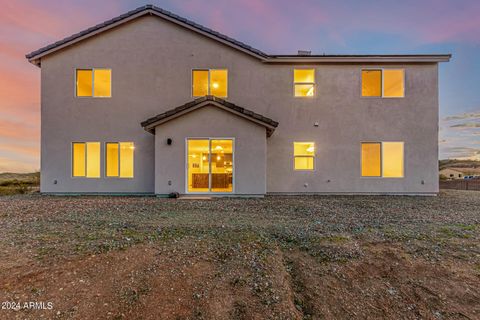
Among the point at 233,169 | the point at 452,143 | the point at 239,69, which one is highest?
the point at 239,69

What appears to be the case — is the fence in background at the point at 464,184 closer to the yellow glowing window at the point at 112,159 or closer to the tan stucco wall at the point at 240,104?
the tan stucco wall at the point at 240,104

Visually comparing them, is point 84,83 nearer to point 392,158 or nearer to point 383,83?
point 383,83

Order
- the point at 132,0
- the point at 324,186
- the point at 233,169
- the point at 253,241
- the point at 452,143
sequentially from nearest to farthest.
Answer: the point at 253,241 < the point at 233,169 < the point at 324,186 < the point at 132,0 < the point at 452,143

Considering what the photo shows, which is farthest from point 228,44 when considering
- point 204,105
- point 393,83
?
point 393,83

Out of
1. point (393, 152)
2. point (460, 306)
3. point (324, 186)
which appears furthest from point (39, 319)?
point (393, 152)

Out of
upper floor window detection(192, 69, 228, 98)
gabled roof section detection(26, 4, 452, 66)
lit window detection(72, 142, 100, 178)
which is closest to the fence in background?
gabled roof section detection(26, 4, 452, 66)

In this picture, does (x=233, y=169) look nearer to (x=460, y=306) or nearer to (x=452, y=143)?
(x=460, y=306)

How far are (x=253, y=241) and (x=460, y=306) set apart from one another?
2825mm

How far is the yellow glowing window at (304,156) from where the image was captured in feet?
34.9

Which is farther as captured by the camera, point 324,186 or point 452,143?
point 452,143

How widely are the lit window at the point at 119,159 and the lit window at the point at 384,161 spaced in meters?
10.8

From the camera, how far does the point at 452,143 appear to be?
21.6m

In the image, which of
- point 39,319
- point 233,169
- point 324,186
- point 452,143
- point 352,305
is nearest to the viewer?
point 39,319

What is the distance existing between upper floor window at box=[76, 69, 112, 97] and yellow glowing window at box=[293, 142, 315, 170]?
356 inches
